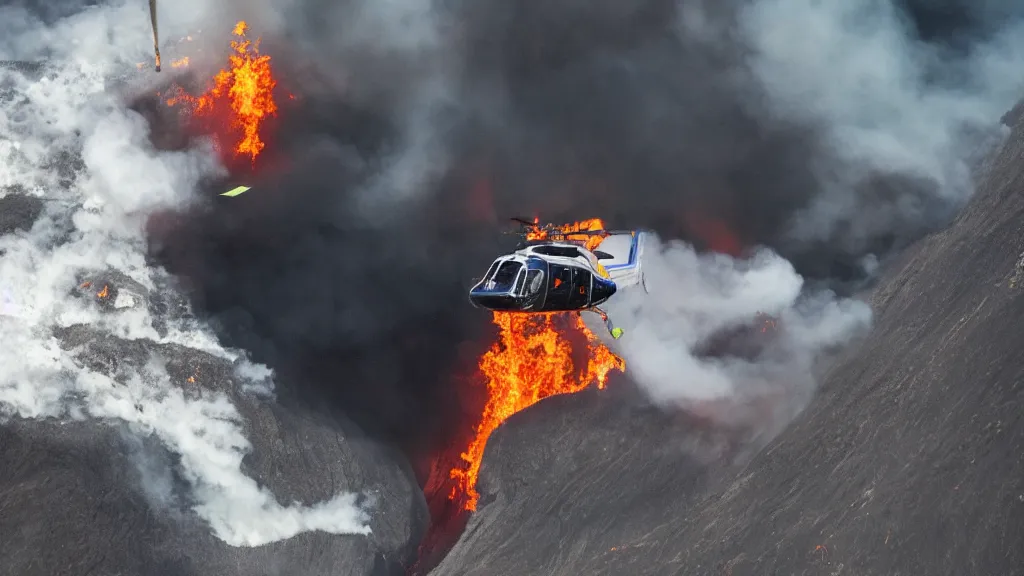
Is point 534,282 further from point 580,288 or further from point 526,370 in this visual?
point 526,370

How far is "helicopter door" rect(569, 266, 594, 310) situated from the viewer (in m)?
40.9

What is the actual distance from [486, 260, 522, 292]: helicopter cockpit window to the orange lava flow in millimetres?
29625

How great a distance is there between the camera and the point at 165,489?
5781 centimetres

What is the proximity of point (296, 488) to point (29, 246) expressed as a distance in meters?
20.3

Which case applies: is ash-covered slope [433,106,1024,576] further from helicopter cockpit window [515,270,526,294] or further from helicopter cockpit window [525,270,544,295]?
helicopter cockpit window [515,270,526,294]

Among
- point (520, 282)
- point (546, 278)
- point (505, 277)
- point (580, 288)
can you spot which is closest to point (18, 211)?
point (505, 277)

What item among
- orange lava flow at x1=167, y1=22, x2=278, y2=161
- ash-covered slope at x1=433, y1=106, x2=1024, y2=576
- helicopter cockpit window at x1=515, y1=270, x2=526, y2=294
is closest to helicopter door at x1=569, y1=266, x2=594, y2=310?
helicopter cockpit window at x1=515, y1=270, x2=526, y2=294

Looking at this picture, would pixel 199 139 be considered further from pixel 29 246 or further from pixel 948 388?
pixel 948 388

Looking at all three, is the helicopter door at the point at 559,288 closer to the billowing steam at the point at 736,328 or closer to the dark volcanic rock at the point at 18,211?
the billowing steam at the point at 736,328

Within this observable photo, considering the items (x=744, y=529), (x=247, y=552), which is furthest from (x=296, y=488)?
(x=744, y=529)

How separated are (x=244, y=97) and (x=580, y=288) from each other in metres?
31.3

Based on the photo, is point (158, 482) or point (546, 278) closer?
point (546, 278)

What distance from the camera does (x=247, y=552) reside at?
57.8 metres

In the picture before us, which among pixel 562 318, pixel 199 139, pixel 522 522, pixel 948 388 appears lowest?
pixel 522 522
